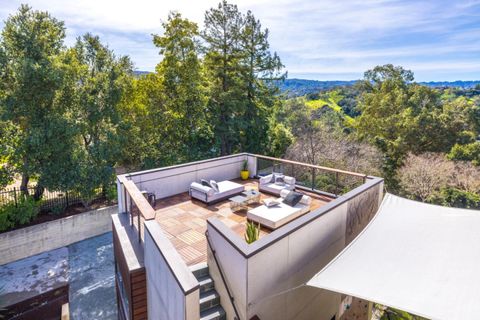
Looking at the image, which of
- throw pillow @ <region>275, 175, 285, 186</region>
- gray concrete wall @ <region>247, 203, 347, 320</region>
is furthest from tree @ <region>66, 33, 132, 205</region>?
gray concrete wall @ <region>247, 203, 347, 320</region>

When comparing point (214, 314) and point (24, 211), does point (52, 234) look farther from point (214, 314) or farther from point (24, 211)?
point (214, 314)

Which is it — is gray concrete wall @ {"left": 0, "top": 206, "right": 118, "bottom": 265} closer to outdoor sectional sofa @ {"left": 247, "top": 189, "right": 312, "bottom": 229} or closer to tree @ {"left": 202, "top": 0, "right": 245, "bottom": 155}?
tree @ {"left": 202, "top": 0, "right": 245, "bottom": 155}

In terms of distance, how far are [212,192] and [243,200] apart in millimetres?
1174

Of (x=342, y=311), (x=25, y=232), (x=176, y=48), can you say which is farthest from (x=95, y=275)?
(x=176, y=48)

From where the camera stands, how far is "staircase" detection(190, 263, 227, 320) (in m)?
4.96

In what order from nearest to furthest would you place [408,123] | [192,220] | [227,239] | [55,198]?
1. [227,239]
2. [192,220]
3. [55,198]
4. [408,123]

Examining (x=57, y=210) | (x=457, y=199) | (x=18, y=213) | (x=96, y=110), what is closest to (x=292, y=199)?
(x=96, y=110)

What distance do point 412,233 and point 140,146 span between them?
16121 mm

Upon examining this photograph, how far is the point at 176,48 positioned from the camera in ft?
59.2

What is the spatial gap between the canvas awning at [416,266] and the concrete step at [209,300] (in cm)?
187

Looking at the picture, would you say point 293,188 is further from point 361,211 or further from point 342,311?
point 342,311

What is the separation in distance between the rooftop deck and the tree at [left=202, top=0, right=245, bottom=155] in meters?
11.7

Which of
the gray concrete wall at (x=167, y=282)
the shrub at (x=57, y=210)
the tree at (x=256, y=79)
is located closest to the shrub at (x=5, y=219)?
the shrub at (x=57, y=210)

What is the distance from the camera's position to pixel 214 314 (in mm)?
4957
